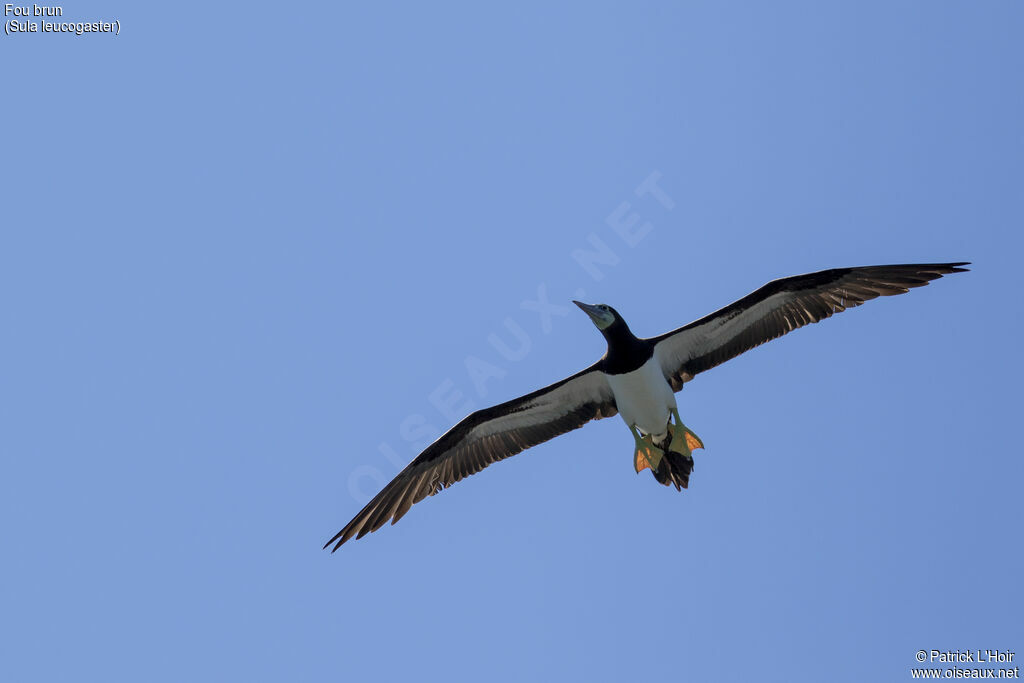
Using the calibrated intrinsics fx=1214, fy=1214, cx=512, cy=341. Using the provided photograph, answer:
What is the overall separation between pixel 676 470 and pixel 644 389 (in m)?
1.72

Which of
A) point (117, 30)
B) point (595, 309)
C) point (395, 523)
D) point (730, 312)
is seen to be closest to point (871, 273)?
point (730, 312)

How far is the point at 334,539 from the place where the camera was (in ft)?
75.2

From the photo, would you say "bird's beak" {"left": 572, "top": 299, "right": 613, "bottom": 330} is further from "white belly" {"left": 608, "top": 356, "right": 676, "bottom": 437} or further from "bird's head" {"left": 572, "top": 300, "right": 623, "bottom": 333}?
"white belly" {"left": 608, "top": 356, "right": 676, "bottom": 437}

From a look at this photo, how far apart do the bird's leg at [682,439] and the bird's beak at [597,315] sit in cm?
209

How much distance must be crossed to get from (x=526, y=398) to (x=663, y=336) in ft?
9.44

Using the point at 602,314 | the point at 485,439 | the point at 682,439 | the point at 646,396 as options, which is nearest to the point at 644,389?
the point at 646,396

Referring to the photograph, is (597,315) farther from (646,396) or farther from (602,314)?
(646,396)

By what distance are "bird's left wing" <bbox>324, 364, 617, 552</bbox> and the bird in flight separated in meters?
0.02

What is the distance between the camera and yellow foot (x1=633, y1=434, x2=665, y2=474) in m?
22.6

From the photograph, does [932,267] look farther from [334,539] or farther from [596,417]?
[334,539]

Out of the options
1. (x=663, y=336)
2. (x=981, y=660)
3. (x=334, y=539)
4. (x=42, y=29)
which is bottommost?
(x=981, y=660)

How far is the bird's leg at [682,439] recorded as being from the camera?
73.5 feet

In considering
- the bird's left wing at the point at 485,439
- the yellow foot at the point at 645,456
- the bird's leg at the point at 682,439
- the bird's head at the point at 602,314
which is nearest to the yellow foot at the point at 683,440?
the bird's leg at the point at 682,439

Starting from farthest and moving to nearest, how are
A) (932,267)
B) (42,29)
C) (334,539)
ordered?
(42,29), (334,539), (932,267)
